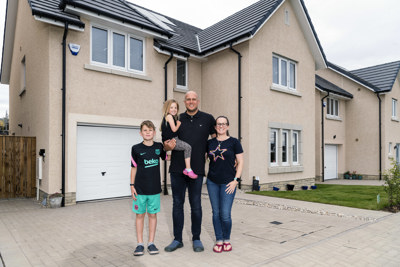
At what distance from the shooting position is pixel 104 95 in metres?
8.67

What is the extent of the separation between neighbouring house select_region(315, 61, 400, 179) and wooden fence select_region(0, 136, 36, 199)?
14.5m

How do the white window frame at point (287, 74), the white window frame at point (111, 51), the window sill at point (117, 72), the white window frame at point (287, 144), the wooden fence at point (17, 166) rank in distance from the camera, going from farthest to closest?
1. the white window frame at point (287, 144)
2. the white window frame at point (287, 74)
3. the wooden fence at point (17, 166)
4. the white window frame at point (111, 51)
5. the window sill at point (117, 72)

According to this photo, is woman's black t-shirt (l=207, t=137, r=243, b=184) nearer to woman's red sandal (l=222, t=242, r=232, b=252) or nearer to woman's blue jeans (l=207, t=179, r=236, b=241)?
woman's blue jeans (l=207, t=179, r=236, b=241)

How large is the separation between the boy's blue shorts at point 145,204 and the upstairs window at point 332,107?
54.2 ft

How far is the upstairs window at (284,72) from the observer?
12156 millimetres

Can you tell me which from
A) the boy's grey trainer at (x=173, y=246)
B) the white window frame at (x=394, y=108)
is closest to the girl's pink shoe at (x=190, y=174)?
the boy's grey trainer at (x=173, y=246)

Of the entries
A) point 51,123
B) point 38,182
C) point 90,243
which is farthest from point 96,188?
point 90,243

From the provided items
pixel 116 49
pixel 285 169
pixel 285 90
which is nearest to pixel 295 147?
pixel 285 169

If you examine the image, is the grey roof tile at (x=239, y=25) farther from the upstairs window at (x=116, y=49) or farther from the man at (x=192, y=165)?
the man at (x=192, y=165)

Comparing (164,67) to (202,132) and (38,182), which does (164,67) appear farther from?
(202,132)

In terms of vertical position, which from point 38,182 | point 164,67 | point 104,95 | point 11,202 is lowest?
point 11,202

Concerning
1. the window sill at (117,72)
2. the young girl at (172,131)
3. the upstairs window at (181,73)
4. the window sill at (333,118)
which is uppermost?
the upstairs window at (181,73)

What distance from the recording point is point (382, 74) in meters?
20.2

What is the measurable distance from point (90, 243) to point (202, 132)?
2.57 metres
